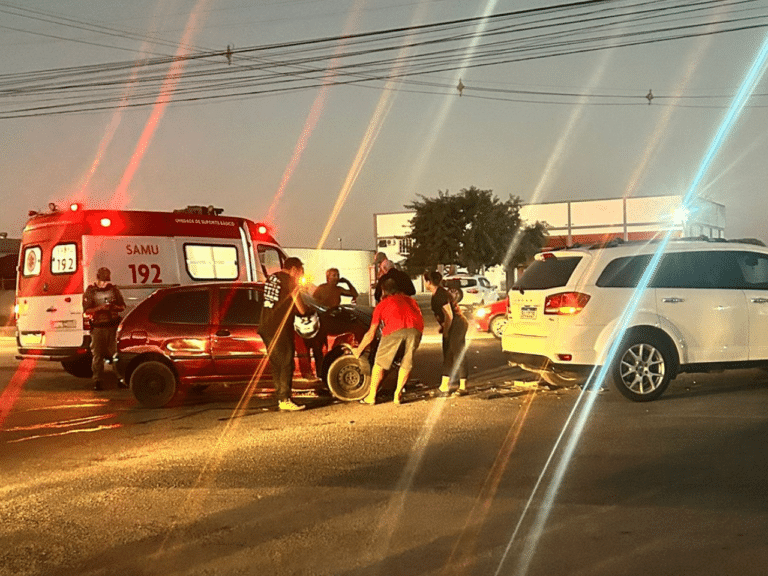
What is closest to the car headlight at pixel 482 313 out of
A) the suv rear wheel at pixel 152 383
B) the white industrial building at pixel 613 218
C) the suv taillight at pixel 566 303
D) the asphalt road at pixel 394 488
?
the asphalt road at pixel 394 488

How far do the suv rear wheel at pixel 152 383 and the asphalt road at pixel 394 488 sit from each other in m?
0.28

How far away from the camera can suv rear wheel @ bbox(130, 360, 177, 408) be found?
1165 centimetres

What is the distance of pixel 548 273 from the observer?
1143cm

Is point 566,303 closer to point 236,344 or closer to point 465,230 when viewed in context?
point 236,344

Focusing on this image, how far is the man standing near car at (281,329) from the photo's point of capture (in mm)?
10859

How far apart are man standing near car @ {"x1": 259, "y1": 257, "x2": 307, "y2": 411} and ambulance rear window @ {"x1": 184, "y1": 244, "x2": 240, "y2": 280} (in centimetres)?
475

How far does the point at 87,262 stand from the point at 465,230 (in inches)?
1677

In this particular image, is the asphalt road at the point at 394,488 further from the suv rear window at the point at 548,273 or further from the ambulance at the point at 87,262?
the ambulance at the point at 87,262

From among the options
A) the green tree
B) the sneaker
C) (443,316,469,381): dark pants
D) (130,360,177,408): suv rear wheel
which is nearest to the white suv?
(443,316,469,381): dark pants

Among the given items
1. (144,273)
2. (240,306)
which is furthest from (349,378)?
Result: (144,273)

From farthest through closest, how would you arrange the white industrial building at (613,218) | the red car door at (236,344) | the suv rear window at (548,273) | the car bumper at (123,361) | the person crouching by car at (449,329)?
the white industrial building at (613,218) → the person crouching by car at (449,329) → the car bumper at (123,361) → the red car door at (236,344) → the suv rear window at (548,273)

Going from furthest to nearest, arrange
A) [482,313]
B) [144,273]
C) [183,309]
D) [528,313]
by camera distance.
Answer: [482,313] < [144,273] < [183,309] < [528,313]

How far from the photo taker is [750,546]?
17.3ft

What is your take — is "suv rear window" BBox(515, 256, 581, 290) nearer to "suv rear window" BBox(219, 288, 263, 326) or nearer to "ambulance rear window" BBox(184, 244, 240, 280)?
"suv rear window" BBox(219, 288, 263, 326)
